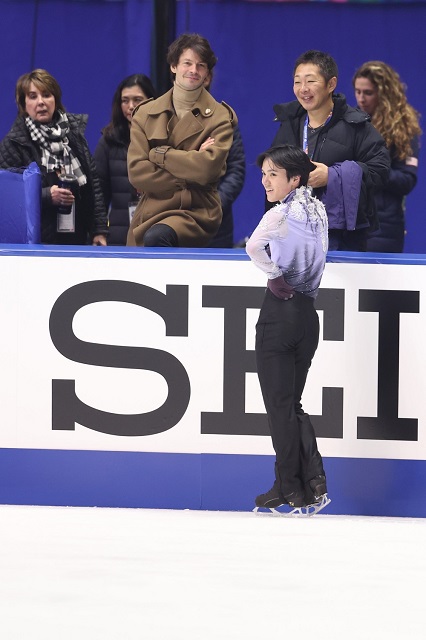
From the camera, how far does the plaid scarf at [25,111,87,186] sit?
6020 millimetres

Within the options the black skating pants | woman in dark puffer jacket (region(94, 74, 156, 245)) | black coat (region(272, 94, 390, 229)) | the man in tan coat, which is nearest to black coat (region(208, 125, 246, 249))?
woman in dark puffer jacket (region(94, 74, 156, 245))

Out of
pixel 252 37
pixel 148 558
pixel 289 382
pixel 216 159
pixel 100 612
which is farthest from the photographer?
pixel 252 37

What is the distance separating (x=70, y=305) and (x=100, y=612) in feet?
6.37

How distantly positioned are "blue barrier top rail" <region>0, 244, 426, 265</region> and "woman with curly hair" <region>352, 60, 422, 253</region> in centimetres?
127

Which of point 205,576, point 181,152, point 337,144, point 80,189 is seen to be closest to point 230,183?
point 80,189

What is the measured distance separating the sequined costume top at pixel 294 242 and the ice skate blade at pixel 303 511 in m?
0.80

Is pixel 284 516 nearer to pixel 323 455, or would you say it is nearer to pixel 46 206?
pixel 323 455

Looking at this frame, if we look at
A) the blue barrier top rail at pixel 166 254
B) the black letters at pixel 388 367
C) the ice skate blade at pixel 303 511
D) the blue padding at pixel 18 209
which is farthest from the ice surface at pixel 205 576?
the blue padding at pixel 18 209

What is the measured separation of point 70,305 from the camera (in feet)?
17.0

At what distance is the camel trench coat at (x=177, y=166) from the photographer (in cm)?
541

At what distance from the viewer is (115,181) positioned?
21.2ft

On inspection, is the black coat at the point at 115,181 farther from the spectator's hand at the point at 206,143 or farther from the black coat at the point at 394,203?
the black coat at the point at 394,203

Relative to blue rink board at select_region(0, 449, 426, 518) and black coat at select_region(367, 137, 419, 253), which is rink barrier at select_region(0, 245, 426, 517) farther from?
black coat at select_region(367, 137, 419, 253)

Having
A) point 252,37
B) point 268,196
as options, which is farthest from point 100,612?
point 252,37
